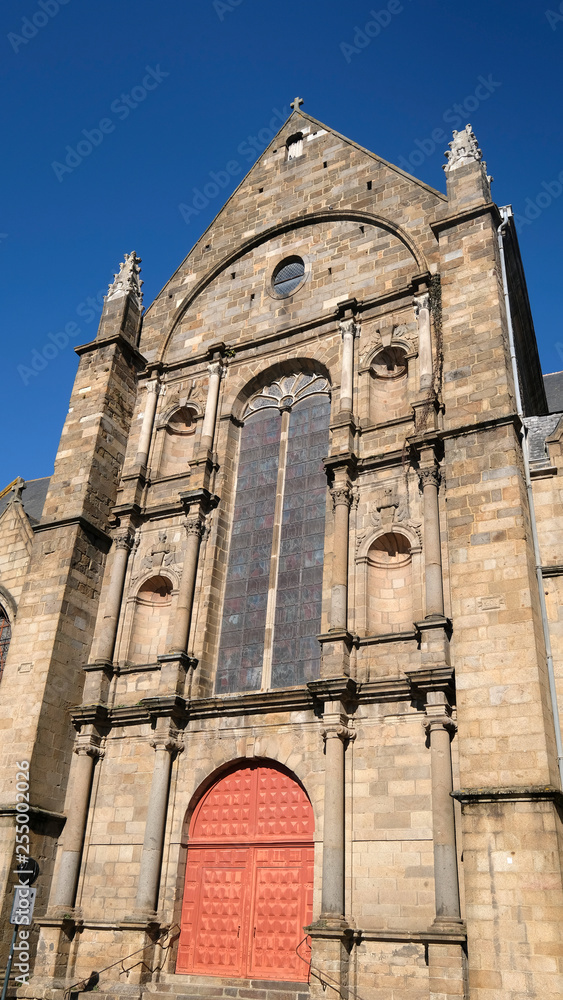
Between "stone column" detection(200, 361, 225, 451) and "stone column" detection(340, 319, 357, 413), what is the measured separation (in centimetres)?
270

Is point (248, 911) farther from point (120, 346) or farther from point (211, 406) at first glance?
point (120, 346)

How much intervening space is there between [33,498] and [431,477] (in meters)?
13.0

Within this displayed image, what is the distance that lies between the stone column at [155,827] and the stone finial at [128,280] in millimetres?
10220

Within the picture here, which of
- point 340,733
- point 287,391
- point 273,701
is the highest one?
point 287,391

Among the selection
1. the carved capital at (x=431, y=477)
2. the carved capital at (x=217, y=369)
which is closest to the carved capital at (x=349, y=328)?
the carved capital at (x=217, y=369)

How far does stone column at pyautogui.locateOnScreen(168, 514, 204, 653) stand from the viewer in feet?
44.6

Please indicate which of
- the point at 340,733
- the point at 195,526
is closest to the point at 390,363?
the point at 195,526

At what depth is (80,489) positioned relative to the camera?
15.7 meters

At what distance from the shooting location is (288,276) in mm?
17406

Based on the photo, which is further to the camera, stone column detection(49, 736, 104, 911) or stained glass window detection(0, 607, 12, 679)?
stained glass window detection(0, 607, 12, 679)

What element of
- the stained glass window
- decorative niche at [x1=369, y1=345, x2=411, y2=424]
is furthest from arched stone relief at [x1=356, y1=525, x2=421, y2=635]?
the stained glass window

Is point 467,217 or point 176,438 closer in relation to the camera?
point 467,217

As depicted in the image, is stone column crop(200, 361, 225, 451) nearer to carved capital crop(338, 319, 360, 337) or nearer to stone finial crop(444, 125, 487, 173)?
carved capital crop(338, 319, 360, 337)

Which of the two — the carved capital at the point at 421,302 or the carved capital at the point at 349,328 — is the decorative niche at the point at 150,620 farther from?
the carved capital at the point at 421,302
